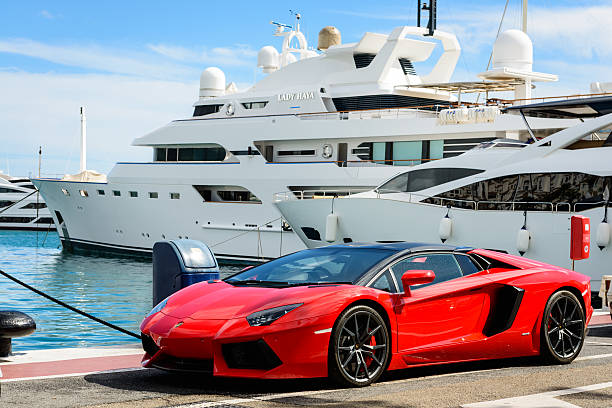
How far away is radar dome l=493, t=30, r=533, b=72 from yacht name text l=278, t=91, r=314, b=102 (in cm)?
697

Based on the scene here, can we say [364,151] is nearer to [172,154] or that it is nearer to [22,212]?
[172,154]

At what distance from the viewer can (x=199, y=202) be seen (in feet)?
112

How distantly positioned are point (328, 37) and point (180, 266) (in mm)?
31954

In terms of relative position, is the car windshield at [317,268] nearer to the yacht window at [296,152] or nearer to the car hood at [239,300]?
the car hood at [239,300]

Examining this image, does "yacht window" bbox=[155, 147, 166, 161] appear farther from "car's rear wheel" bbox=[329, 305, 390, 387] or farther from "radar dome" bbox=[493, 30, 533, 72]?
"car's rear wheel" bbox=[329, 305, 390, 387]

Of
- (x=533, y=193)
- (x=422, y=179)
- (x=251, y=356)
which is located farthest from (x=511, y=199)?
(x=251, y=356)

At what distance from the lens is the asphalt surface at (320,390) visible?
5227 mm

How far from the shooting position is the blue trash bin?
794cm

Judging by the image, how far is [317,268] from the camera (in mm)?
6555

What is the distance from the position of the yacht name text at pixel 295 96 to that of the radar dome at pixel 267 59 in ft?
24.5

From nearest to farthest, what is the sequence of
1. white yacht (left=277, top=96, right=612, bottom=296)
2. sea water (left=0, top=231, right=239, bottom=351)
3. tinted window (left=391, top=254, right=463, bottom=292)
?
tinted window (left=391, top=254, right=463, bottom=292), sea water (left=0, top=231, right=239, bottom=351), white yacht (left=277, top=96, right=612, bottom=296)

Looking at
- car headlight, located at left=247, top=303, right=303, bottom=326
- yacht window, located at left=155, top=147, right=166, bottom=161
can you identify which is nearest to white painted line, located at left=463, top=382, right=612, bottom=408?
car headlight, located at left=247, top=303, right=303, bottom=326

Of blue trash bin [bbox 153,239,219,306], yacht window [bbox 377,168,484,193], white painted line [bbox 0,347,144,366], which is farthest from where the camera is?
yacht window [bbox 377,168,484,193]

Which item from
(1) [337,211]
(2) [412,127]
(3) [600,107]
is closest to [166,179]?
(2) [412,127]
